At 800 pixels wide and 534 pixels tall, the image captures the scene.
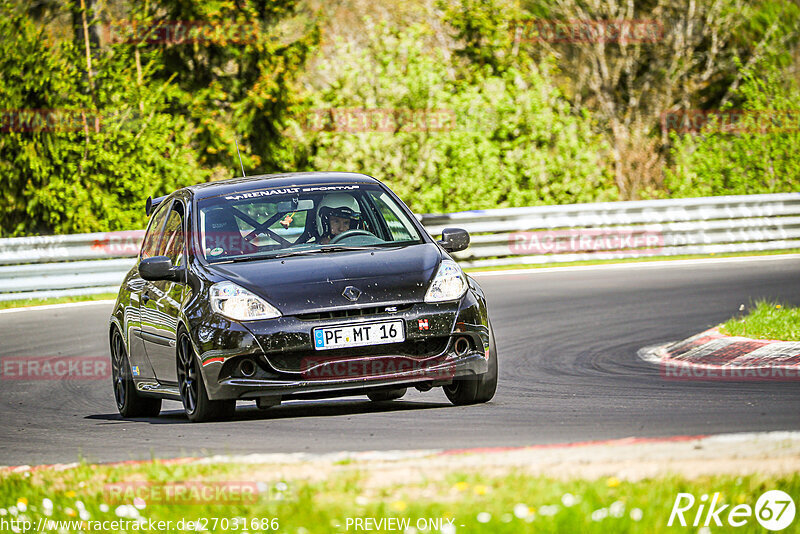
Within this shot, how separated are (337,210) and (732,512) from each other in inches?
192

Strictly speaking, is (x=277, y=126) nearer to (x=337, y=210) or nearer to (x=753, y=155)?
(x=753, y=155)

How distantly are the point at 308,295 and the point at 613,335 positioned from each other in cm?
585

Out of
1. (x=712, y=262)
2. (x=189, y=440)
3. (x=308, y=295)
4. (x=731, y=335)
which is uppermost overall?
(x=308, y=295)

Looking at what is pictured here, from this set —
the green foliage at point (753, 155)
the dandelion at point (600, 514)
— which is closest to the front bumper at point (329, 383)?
the dandelion at point (600, 514)

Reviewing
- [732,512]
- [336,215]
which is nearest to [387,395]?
[336,215]

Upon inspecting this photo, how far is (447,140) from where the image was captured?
995 inches

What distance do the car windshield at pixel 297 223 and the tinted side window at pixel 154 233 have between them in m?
0.88

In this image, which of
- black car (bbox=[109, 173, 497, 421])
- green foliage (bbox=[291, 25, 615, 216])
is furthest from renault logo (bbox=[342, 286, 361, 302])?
green foliage (bbox=[291, 25, 615, 216])

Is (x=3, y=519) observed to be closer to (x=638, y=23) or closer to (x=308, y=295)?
(x=308, y=295)

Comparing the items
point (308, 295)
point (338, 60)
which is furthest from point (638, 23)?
point (308, 295)

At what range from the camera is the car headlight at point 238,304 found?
7988 millimetres

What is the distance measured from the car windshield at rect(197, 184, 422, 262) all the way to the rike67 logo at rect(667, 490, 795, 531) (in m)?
4.22

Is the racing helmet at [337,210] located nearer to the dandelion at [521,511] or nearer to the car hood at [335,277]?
the car hood at [335,277]

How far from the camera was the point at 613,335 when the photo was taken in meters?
13.2
